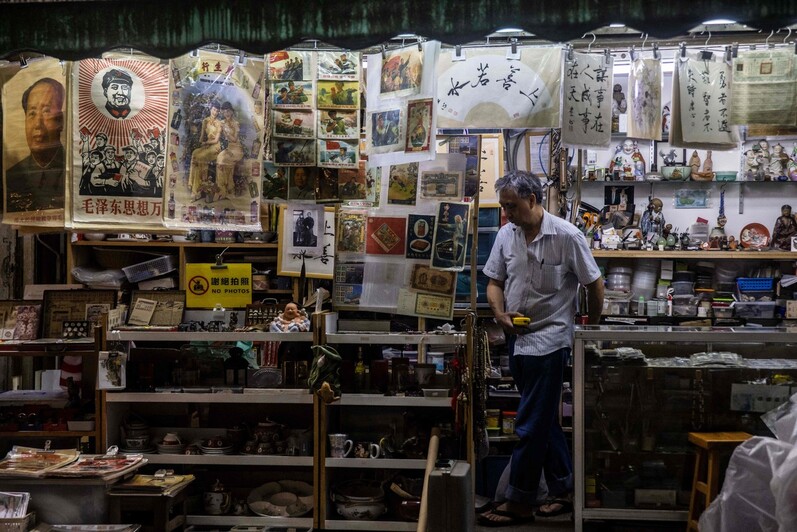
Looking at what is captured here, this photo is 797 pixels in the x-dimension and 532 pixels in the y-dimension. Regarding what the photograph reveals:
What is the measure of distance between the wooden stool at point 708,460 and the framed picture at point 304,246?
3.09 m

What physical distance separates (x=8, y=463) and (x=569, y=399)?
11.6 feet

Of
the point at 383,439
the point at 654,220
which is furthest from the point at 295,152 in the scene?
the point at 654,220

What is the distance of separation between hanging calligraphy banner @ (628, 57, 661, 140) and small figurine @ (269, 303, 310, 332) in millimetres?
2124

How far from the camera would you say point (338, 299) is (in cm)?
508

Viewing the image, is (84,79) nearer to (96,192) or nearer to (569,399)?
(96,192)

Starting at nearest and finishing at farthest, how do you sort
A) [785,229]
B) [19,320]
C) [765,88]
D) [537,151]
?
[765,88], [19,320], [537,151], [785,229]

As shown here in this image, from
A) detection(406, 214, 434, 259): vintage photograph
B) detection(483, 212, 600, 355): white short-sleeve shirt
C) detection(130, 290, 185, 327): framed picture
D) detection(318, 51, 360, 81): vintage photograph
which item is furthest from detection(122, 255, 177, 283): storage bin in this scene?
detection(483, 212, 600, 355): white short-sleeve shirt

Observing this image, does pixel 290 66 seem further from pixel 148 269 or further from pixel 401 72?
pixel 148 269

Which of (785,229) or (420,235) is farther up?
(785,229)

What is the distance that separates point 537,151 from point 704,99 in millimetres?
2223

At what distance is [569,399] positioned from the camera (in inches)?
225

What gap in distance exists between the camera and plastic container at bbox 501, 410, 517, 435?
570 cm

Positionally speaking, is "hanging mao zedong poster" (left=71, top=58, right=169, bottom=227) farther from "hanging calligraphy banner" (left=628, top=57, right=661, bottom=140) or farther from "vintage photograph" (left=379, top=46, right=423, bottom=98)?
"hanging calligraphy banner" (left=628, top=57, right=661, bottom=140)

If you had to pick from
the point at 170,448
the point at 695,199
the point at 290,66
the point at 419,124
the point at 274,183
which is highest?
the point at 290,66
